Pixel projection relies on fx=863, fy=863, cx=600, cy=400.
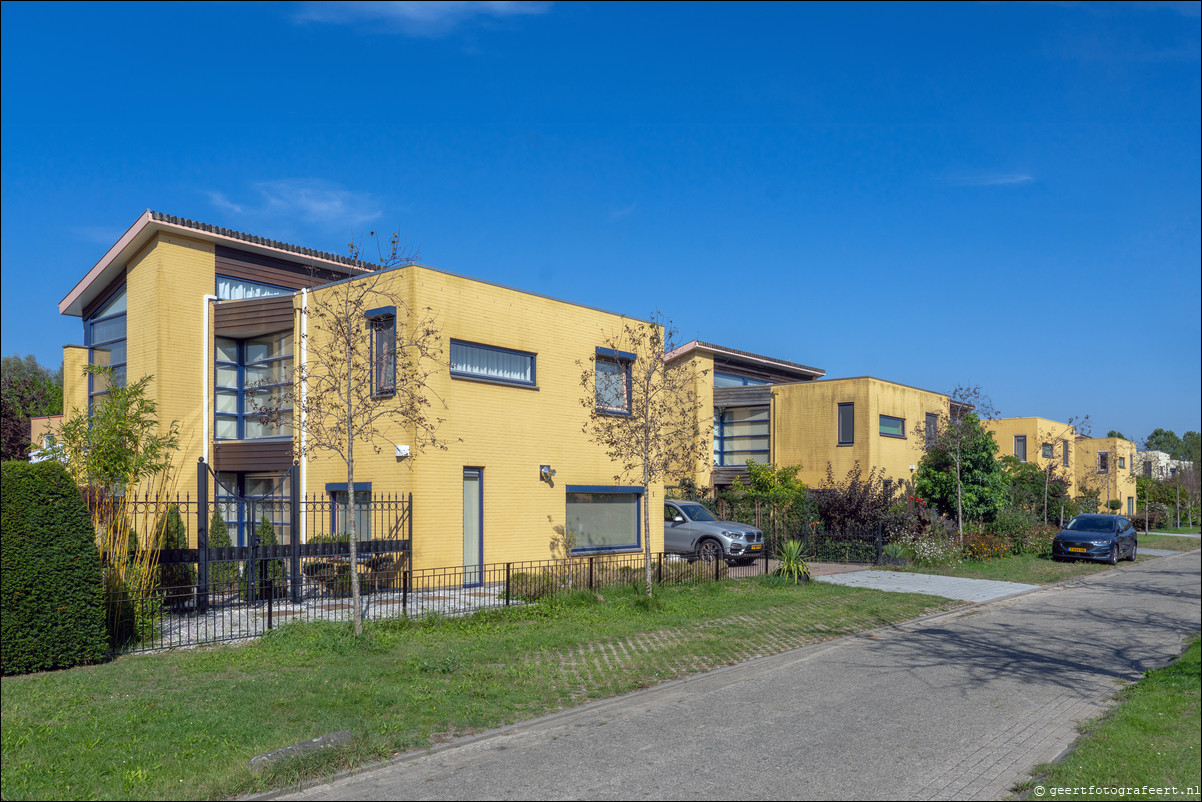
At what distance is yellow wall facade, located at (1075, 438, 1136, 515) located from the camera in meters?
45.1

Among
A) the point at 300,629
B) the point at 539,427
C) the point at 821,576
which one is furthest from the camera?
the point at 821,576

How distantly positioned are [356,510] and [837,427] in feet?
64.0

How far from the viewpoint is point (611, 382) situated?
20.6m

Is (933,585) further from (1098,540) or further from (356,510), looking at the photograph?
(356,510)

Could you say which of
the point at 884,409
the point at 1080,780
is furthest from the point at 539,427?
the point at 884,409

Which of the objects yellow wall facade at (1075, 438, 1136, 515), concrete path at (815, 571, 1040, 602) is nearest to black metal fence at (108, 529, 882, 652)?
concrete path at (815, 571, 1040, 602)

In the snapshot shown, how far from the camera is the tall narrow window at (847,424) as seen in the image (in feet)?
102

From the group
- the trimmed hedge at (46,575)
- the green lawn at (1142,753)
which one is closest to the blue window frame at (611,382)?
the trimmed hedge at (46,575)

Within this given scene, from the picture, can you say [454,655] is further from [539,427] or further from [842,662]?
[539,427]

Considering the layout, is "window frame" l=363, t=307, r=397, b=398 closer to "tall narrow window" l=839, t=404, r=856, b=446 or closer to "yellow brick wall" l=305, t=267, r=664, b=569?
"yellow brick wall" l=305, t=267, r=664, b=569

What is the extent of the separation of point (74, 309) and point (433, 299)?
518 inches

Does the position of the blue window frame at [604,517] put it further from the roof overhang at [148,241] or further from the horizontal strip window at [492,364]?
the roof overhang at [148,241]

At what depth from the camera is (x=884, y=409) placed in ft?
103

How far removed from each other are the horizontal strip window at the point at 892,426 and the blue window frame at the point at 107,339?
24.2m
